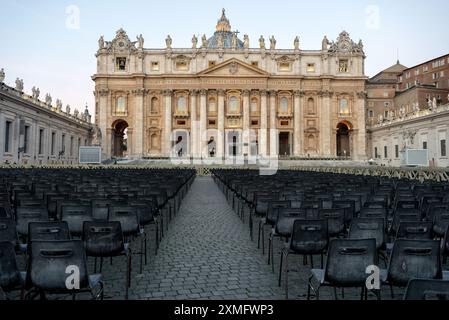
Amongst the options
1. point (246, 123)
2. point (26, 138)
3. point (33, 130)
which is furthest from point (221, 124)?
point (26, 138)

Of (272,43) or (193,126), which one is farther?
(272,43)

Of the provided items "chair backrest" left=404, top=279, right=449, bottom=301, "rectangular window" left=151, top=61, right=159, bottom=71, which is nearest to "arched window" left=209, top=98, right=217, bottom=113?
"rectangular window" left=151, top=61, right=159, bottom=71

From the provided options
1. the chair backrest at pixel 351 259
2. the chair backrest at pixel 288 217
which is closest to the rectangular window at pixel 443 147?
the chair backrest at pixel 288 217

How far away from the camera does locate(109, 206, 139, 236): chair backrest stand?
691cm

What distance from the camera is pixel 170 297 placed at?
538cm

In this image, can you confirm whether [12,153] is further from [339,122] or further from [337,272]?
[339,122]

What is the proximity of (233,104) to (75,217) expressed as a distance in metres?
63.0

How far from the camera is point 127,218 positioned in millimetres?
6938

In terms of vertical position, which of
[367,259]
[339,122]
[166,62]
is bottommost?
[367,259]

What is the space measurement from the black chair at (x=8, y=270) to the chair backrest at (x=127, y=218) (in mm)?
2765

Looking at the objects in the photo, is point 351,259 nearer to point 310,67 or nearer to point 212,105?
point 212,105

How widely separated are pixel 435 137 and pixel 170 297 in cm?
5034
